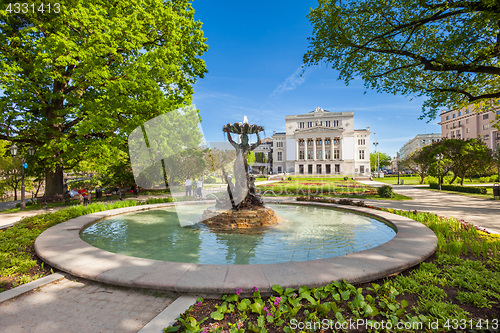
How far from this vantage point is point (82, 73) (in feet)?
45.1

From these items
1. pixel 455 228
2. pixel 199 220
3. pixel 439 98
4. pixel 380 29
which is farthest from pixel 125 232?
pixel 439 98

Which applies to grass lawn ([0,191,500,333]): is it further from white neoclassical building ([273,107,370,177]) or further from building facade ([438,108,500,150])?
white neoclassical building ([273,107,370,177])

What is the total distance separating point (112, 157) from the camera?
620 inches

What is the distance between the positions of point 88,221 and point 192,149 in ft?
72.4

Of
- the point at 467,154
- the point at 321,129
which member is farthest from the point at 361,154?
the point at 467,154

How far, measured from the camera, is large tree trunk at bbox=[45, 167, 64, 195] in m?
17.0

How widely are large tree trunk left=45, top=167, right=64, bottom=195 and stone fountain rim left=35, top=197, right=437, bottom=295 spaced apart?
1439cm

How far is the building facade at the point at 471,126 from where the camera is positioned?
199 feet

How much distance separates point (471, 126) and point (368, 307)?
301ft

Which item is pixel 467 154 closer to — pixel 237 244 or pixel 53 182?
pixel 237 244

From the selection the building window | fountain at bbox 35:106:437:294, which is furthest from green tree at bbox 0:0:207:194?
the building window

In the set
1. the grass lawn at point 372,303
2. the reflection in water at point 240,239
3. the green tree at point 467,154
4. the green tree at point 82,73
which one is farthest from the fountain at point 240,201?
the green tree at point 467,154

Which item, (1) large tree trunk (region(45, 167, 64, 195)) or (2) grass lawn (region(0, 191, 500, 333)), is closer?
(2) grass lawn (region(0, 191, 500, 333))

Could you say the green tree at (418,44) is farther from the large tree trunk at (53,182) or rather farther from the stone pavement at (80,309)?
the large tree trunk at (53,182)
